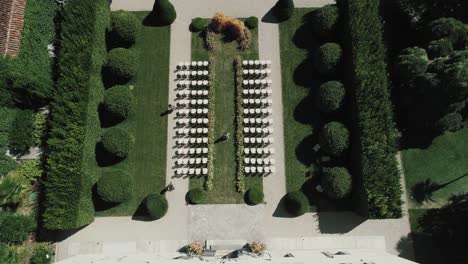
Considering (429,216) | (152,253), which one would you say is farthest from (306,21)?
(152,253)

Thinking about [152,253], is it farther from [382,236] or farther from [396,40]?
[396,40]

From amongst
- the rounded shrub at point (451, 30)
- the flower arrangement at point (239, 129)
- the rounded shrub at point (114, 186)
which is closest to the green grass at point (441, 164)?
the rounded shrub at point (451, 30)

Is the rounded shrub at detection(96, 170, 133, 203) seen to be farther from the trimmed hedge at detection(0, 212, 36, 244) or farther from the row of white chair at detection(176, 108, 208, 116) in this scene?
the row of white chair at detection(176, 108, 208, 116)

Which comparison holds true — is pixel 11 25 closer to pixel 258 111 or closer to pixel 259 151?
pixel 258 111

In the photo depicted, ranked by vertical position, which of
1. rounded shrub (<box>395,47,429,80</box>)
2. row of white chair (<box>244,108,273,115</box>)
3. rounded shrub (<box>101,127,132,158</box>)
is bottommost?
rounded shrub (<box>101,127,132,158</box>)

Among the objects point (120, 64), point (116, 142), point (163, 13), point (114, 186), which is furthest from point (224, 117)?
point (163, 13)

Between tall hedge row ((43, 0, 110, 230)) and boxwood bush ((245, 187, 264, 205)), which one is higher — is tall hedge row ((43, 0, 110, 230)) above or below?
above

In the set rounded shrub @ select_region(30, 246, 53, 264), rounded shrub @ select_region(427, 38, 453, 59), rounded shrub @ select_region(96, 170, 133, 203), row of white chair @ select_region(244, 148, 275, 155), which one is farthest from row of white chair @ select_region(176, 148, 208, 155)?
rounded shrub @ select_region(427, 38, 453, 59)
